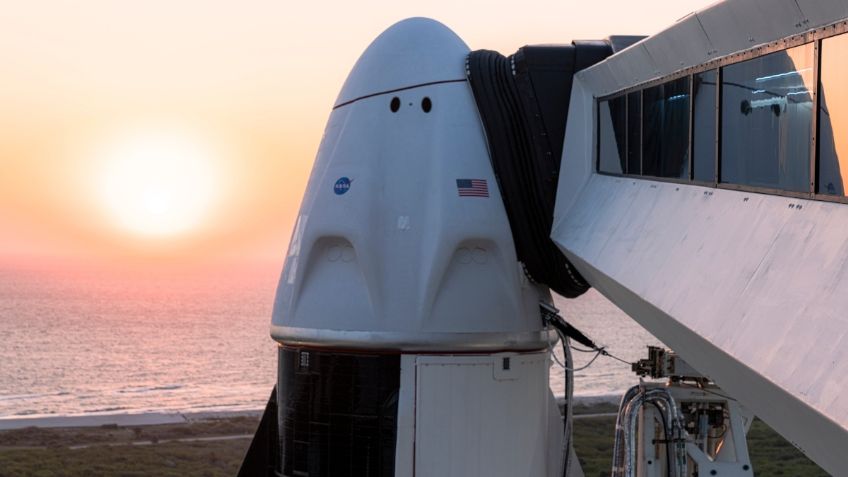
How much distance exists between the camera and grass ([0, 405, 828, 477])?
1463 inches

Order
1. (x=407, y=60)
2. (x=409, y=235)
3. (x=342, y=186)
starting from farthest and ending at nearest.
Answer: (x=407, y=60) < (x=342, y=186) < (x=409, y=235)

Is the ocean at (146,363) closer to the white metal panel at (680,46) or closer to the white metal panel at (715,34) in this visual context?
the white metal panel at (715,34)

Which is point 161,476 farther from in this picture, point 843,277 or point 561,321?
point 843,277

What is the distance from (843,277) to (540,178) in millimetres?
8009

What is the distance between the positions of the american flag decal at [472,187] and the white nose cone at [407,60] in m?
1.45

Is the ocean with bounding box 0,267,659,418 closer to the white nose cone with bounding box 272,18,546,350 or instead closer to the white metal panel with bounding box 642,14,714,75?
the white nose cone with bounding box 272,18,546,350

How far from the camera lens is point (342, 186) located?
15617 millimetres

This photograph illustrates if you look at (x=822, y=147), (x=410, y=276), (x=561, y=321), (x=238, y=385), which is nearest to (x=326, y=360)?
(x=410, y=276)

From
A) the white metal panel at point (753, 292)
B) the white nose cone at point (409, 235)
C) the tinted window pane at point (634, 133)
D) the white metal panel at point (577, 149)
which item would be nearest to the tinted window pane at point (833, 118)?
the white metal panel at point (753, 292)

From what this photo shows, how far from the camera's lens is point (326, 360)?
15156 mm

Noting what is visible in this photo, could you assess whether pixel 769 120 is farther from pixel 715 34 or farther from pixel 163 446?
pixel 163 446

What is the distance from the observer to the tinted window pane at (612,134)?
13.8m

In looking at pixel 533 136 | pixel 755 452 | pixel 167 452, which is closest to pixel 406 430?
pixel 533 136

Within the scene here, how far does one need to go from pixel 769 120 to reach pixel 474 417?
6.36m
